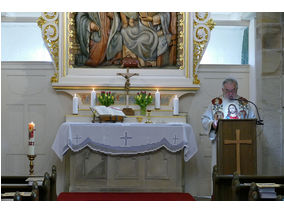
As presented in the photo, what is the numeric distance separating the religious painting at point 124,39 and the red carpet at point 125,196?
2.52 m

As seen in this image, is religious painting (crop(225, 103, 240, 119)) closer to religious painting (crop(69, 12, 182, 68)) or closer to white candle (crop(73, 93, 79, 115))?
religious painting (crop(69, 12, 182, 68))

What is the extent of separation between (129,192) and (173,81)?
2296mm

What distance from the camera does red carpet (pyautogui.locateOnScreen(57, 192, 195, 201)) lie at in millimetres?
6916

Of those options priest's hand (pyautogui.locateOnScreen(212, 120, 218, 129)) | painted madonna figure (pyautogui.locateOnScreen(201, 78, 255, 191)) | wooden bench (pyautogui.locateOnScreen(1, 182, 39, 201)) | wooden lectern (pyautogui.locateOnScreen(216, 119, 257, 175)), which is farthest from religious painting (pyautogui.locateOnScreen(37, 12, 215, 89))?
wooden bench (pyautogui.locateOnScreen(1, 182, 39, 201))

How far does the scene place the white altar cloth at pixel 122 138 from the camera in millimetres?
7496

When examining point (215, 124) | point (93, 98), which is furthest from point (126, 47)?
point (215, 124)

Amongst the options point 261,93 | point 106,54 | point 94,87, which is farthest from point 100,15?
point 261,93

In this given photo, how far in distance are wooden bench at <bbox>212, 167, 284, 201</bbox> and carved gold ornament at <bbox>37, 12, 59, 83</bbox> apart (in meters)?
4.37

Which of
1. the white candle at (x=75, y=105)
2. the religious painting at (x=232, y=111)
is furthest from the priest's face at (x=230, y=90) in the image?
the white candle at (x=75, y=105)

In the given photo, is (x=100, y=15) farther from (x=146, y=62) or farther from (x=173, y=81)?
(x=173, y=81)

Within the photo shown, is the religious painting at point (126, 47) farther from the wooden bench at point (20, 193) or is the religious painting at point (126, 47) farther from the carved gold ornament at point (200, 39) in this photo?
the wooden bench at point (20, 193)

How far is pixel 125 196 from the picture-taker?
7184 millimetres

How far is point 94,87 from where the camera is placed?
8.66 m

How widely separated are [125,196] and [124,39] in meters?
3.13
